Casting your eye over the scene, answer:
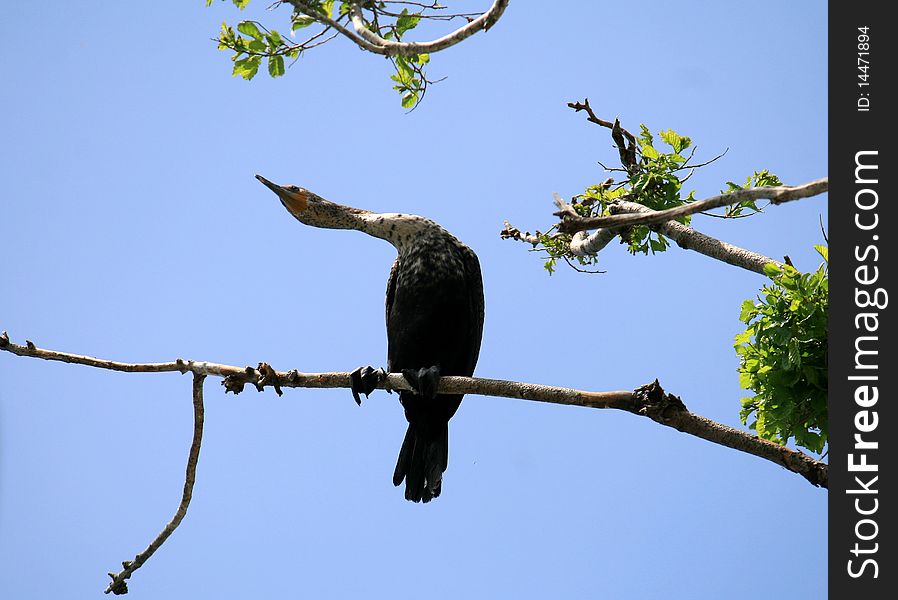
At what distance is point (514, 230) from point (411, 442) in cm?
171

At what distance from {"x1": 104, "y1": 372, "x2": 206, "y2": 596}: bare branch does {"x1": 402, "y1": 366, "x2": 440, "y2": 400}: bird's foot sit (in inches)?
38.6

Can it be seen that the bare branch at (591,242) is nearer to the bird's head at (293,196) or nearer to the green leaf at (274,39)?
the bird's head at (293,196)

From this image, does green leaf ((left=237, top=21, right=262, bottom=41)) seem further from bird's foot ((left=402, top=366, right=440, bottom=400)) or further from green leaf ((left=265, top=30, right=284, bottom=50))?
bird's foot ((left=402, top=366, right=440, bottom=400))

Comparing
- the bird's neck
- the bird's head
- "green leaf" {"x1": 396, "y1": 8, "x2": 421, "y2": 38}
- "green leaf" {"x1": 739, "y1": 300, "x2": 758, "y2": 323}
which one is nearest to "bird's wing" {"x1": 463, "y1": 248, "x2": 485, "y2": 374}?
the bird's neck

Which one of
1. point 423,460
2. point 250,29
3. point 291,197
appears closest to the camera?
point 250,29

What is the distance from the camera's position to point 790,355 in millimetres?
2945

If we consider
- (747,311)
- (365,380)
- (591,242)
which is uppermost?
(591,242)

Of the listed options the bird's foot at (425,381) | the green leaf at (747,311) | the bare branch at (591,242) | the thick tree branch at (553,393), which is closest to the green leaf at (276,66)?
the thick tree branch at (553,393)

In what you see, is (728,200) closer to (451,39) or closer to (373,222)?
(451,39)

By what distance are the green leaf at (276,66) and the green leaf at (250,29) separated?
11 cm
